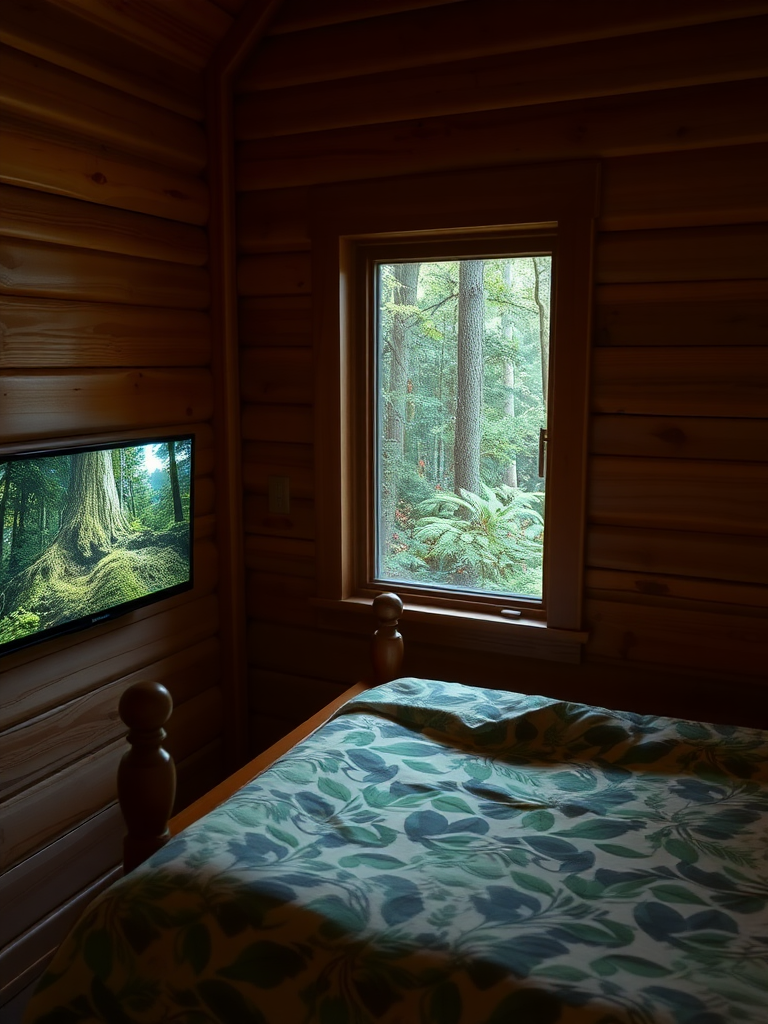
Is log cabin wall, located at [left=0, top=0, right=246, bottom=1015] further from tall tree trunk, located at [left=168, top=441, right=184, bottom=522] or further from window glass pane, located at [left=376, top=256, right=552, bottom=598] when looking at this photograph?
window glass pane, located at [left=376, top=256, right=552, bottom=598]

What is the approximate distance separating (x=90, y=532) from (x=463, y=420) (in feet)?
3.86

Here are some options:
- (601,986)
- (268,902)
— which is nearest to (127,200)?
(268,902)

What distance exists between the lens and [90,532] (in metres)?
2.37

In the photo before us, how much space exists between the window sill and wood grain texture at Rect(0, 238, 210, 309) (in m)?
1.10

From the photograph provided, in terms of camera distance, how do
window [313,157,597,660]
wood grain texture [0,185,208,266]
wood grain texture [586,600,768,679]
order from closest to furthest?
1. wood grain texture [0,185,208,266]
2. wood grain texture [586,600,768,679]
3. window [313,157,597,660]

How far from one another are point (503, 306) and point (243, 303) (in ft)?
2.93

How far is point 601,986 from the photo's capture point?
123 cm

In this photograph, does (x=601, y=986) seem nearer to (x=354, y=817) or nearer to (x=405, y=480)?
(x=354, y=817)

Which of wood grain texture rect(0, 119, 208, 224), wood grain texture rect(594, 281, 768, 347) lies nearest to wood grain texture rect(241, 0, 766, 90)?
wood grain texture rect(0, 119, 208, 224)

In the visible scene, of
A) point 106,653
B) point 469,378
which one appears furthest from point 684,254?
point 106,653

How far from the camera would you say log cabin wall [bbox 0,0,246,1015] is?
87.4 inches

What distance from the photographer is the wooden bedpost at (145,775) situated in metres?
1.64

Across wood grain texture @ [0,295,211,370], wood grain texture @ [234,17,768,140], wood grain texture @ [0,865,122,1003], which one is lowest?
wood grain texture @ [0,865,122,1003]

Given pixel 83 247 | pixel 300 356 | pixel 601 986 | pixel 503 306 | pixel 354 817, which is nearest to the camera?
pixel 601 986
